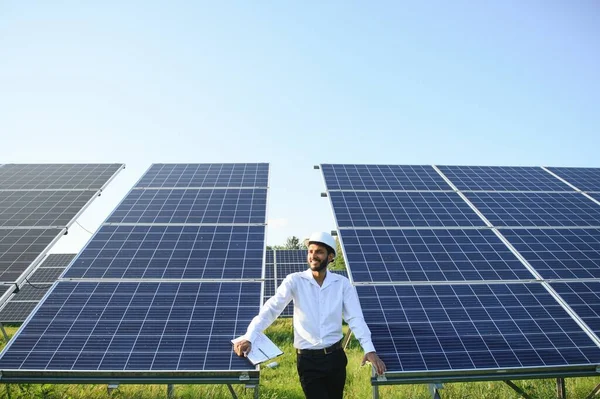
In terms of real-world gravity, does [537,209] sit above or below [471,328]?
above

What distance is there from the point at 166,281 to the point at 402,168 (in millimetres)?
8733

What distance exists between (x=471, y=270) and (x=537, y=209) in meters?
4.20

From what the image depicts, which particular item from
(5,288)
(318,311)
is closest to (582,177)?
(318,311)

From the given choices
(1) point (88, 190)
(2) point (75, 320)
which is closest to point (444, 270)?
(2) point (75, 320)

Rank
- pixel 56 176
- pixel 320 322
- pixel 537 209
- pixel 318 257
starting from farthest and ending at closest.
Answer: pixel 56 176, pixel 537 209, pixel 318 257, pixel 320 322

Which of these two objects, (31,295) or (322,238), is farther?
(31,295)

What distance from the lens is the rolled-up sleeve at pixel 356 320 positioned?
4898mm

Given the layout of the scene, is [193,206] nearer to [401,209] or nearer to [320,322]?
[401,209]

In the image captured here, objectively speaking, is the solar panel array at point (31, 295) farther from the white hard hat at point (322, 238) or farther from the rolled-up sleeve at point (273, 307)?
the white hard hat at point (322, 238)

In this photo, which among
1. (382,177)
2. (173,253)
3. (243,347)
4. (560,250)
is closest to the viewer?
(243,347)

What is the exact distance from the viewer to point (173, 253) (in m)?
8.36

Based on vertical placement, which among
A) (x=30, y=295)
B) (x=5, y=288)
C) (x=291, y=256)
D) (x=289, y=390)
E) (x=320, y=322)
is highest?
(x=320, y=322)

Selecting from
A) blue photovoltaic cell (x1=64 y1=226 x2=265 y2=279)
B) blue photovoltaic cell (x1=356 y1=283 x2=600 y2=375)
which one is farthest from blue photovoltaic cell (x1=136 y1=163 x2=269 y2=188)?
blue photovoltaic cell (x1=356 y1=283 x2=600 y2=375)

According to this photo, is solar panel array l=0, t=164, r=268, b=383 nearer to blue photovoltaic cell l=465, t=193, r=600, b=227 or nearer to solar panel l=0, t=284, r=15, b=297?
solar panel l=0, t=284, r=15, b=297
